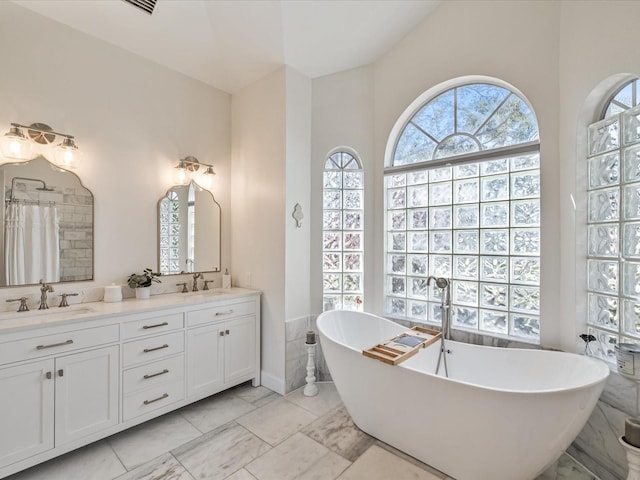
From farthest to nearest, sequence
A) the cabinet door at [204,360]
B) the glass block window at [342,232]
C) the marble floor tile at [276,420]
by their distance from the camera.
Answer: the glass block window at [342,232], the cabinet door at [204,360], the marble floor tile at [276,420]

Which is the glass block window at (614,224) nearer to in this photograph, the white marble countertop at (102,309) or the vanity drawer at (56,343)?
the white marble countertop at (102,309)

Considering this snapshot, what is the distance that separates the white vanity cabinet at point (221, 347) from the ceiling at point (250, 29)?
2.32 metres

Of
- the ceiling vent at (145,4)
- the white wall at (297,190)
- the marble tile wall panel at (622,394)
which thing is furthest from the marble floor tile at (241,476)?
the ceiling vent at (145,4)

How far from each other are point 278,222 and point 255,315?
0.93 meters

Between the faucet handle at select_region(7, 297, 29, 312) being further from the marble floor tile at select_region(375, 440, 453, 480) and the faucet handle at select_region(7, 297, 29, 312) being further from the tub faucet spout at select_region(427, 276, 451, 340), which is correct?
the tub faucet spout at select_region(427, 276, 451, 340)

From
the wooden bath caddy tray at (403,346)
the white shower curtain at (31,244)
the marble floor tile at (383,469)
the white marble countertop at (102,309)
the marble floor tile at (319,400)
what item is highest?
the white shower curtain at (31,244)

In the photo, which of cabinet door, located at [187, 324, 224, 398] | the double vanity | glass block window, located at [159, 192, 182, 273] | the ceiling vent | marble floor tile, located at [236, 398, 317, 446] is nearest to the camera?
the double vanity

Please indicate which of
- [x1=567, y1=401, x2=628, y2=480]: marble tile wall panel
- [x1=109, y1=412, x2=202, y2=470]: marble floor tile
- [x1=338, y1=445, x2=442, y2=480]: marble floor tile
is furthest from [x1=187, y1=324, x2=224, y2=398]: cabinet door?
[x1=567, y1=401, x2=628, y2=480]: marble tile wall panel

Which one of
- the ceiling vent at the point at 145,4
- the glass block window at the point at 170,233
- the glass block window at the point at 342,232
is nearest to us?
the ceiling vent at the point at 145,4

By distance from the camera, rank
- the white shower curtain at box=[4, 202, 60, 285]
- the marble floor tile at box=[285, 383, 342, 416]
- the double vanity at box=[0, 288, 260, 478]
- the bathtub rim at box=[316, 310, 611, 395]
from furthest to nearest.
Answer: the marble floor tile at box=[285, 383, 342, 416]
the white shower curtain at box=[4, 202, 60, 285]
the double vanity at box=[0, 288, 260, 478]
the bathtub rim at box=[316, 310, 611, 395]

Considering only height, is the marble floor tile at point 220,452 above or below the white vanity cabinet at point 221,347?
below

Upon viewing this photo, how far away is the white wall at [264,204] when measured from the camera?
2.85 metres

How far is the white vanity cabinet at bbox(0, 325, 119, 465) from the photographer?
168 cm

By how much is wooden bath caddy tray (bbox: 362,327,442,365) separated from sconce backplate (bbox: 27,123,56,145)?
2.71 m
